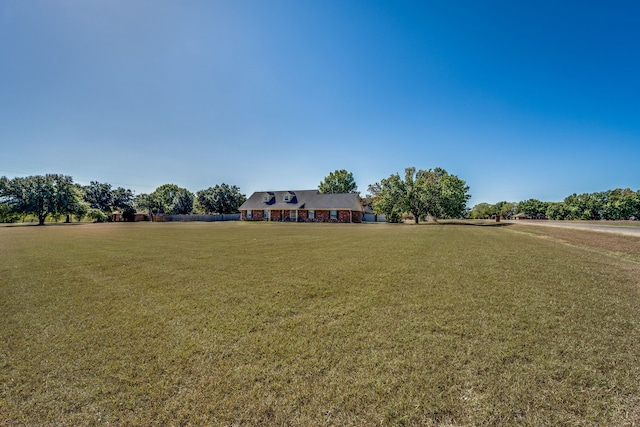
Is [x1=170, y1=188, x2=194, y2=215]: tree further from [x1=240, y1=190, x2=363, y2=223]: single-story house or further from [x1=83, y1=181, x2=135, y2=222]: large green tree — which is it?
[x1=240, y1=190, x2=363, y2=223]: single-story house

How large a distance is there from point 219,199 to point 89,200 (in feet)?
90.6

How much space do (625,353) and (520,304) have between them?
155cm

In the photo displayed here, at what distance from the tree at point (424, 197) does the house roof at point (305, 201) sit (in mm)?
4813

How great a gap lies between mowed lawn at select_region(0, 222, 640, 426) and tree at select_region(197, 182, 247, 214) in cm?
5207

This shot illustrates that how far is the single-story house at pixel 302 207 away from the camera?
41.0 metres

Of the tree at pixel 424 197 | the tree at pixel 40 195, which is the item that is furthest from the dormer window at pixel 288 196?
the tree at pixel 40 195

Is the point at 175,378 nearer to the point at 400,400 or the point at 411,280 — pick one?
the point at 400,400

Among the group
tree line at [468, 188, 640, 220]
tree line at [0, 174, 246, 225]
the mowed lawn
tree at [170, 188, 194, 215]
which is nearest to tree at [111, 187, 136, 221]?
tree line at [0, 174, 246, 225]

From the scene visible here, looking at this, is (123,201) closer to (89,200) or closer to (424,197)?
(89,200)

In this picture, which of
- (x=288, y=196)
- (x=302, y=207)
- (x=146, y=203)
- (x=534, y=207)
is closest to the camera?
(x=302, y=207)

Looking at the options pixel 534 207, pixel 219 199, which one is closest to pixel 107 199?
pixel 219 199

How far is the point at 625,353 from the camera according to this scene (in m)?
3.20

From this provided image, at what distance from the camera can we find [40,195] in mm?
39031

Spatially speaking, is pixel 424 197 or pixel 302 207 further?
pixel 302 207
